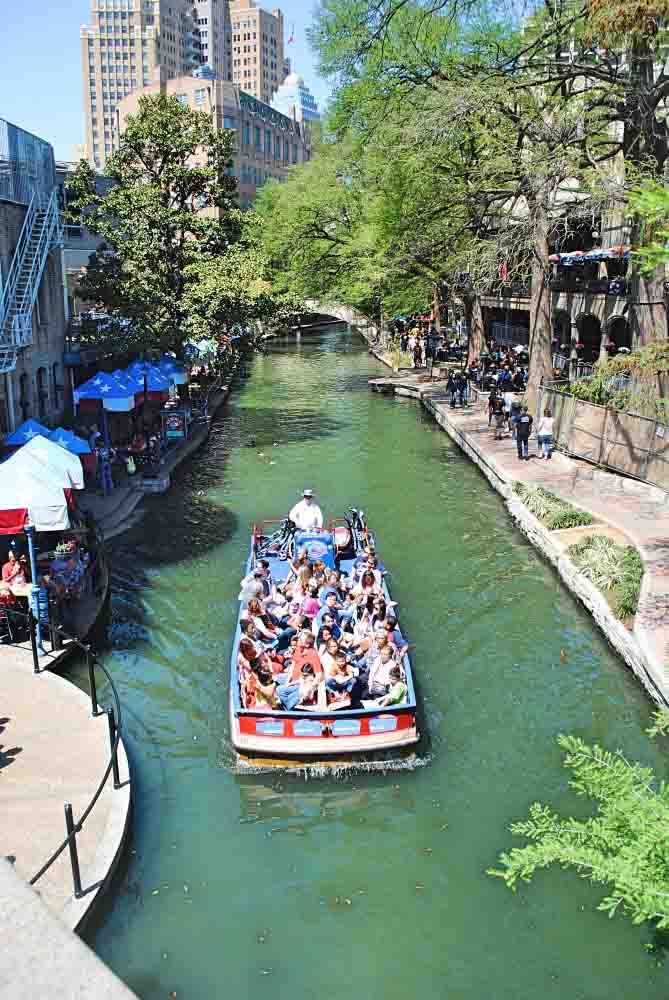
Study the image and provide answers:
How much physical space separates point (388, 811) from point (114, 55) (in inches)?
8112

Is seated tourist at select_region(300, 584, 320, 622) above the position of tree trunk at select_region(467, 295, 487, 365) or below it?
below

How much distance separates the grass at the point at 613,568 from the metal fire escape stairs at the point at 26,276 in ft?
43.7

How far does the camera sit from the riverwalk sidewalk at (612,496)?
14.3 metres

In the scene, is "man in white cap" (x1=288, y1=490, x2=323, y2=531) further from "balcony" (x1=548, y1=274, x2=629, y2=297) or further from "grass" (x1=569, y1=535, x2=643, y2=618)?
"balcony" (x1=548, y1=274, x2=629, y2=297)

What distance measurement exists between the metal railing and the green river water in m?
0.80

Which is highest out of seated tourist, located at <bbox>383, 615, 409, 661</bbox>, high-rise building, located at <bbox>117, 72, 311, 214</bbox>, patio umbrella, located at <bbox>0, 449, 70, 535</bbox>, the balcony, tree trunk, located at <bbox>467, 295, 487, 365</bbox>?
high-rise building, located at <bbox>117, 72, 311, 214</bbox>

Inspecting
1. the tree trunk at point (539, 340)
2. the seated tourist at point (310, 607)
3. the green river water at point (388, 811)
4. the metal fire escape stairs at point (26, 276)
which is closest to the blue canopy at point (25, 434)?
the metal fire escape stairs at point (26, 276)

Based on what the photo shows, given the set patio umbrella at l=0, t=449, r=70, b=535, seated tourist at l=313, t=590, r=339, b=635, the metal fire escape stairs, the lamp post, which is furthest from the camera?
the metal fire escape stairs

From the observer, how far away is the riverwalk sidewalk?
14273mm

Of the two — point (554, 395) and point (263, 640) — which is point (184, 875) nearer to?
point (263, 640)

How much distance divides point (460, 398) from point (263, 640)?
2628 cm

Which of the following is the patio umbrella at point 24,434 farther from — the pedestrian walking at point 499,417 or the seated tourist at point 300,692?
the pedestrian walking at point 499,417

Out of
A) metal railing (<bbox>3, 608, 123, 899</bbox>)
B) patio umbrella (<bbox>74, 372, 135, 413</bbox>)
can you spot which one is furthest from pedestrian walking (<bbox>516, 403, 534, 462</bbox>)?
metal railing (<bbox>3, 608, 123, 899</bbox>)

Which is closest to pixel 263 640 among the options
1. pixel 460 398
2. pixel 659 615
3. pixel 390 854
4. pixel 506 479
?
pixel 390 854
